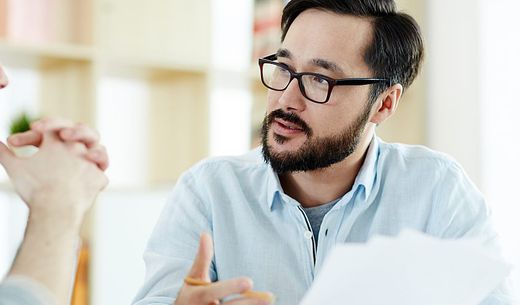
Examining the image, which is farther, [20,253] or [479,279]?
[479,279]

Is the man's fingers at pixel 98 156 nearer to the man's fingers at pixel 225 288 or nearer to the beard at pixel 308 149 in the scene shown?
the man's fingers at pixel 225 288

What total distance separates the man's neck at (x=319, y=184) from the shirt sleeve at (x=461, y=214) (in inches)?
8.5

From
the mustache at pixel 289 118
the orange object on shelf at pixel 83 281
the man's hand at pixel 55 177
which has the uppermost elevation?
the man's hand at pixel 55 177

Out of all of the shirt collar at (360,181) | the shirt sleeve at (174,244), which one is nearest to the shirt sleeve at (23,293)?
the shirt sleeve at (174,244)

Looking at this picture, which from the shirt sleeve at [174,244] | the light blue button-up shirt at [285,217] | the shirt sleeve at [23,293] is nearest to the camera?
the shirt sleeve at [23,293]

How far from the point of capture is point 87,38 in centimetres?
264

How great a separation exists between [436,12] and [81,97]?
1.41 meters

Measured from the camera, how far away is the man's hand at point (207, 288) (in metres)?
1.15

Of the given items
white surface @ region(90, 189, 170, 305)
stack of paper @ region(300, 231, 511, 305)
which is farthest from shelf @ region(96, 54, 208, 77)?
stack of paper @ region(300, 231, 511, 305)

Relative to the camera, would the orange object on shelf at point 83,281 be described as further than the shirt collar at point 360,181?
Yes

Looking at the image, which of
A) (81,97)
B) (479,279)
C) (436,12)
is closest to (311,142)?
(479,279)

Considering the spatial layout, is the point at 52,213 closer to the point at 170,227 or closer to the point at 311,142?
the point at 170,227

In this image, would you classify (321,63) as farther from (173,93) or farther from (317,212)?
(173,93)

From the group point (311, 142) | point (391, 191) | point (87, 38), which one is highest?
point (87, 38)
